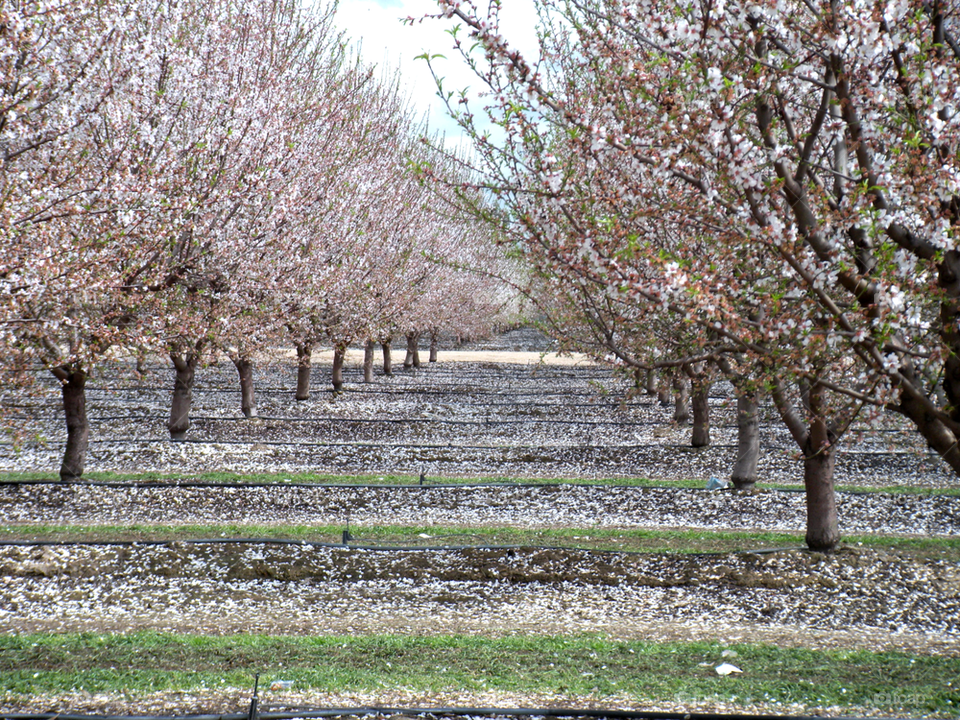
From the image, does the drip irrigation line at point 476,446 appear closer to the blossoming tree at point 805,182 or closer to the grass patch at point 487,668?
the grass patch at point 487,668

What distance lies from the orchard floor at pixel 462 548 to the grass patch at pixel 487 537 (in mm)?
401

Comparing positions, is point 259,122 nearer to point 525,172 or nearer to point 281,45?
point 281,45

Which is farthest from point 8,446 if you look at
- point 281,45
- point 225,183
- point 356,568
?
point 356,568

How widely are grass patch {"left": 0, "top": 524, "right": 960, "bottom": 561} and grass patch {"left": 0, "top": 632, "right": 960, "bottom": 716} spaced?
114 inches

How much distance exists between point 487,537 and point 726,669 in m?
4.76

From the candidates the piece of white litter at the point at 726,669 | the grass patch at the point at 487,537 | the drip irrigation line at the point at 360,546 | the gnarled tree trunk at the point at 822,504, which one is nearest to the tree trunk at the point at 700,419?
the grass patch at the point at 487,537

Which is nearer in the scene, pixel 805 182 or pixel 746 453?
pixel 805 182

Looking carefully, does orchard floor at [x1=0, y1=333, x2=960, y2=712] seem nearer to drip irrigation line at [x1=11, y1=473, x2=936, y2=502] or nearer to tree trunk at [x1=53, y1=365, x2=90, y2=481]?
drip irrigation line at [x1=11, y1=473, x2=936, y2=502]

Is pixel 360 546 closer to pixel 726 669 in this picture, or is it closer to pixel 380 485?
pixel 380 485

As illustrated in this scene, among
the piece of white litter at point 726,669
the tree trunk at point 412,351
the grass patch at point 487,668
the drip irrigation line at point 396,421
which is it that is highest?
the tree trunk at point 412,351

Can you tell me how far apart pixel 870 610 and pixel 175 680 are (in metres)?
6.43

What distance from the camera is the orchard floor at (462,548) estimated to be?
7.74 meters

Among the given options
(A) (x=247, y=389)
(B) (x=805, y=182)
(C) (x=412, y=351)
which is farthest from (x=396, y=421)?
(C) (x=412, y=351)

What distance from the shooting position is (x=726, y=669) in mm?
6352
